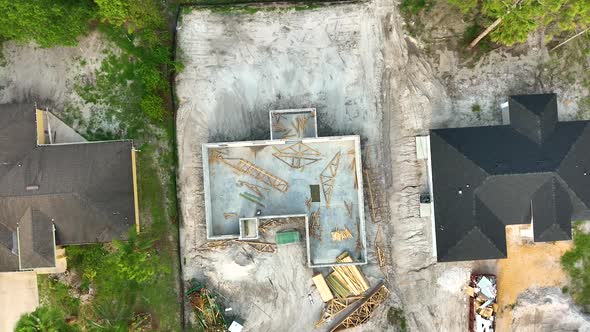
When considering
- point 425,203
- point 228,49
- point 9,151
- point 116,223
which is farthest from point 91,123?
point 425,203

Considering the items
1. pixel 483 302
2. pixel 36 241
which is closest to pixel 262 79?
pixel 36 241

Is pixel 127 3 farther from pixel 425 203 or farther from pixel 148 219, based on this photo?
pixel 425 203

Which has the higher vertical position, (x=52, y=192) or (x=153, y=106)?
(x=153, y=106)

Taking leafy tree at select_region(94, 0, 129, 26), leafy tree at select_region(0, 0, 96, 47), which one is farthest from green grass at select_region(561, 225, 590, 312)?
leafy tree at select_region(0, 0, 96, 47)

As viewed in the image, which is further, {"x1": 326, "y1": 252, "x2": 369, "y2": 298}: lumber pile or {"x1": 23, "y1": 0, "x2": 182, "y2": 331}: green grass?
{"x1": 23, "y1": 0, "x2": 182, "y2": 331}: green grass

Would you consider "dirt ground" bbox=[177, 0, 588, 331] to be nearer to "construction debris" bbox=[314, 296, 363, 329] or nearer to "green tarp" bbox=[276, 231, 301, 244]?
"construction debris" bbox=[314, 296, 363, 329]

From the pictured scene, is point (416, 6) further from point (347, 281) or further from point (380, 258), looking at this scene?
point (347, 281)
